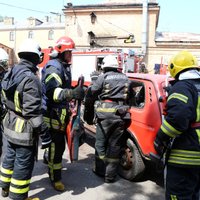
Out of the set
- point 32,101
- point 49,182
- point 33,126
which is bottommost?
point 49,182

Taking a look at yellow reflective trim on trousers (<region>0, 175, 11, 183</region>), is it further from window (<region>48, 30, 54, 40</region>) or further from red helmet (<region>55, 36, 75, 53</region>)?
window (<region>48, 30, 54, 40</region>)

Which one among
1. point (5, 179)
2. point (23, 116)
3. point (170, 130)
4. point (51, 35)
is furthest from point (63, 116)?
point (51, 35)

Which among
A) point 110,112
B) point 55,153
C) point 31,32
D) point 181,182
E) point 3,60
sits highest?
point 31,32

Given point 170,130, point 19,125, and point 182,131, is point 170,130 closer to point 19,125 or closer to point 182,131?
point 182,131

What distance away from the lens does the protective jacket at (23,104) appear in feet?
10.4

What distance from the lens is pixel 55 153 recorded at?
3959mm

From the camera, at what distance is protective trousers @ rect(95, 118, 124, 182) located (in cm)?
433

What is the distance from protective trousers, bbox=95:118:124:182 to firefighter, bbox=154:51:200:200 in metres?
1.55

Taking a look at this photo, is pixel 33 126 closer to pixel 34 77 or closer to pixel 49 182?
pixel 34 77

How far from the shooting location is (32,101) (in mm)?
3164

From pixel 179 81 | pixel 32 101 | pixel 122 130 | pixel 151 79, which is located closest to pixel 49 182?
pixel 122 130

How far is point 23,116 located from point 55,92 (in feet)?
1.70

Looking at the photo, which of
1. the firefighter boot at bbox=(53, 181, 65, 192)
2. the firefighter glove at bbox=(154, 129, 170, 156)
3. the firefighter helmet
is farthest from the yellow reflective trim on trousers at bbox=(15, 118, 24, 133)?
the firefighter glove at bbox=(154, 129, 170, 156)

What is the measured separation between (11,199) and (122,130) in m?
1.77
